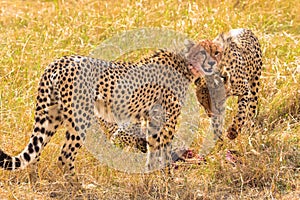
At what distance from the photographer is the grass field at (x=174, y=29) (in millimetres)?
4691

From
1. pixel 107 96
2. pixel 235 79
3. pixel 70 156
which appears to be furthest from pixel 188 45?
pixel 70 156

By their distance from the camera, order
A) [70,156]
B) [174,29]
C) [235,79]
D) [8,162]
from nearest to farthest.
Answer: [8,162] < [70,156] < [235,79] < [174,29]

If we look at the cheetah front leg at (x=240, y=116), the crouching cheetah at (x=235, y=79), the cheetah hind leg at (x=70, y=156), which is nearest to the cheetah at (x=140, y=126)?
the crouching cheetah at (x=235, y=79)

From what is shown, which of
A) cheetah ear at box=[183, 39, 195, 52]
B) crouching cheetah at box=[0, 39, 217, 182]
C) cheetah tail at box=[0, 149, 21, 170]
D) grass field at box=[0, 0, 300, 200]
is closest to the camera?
cheetah tail at box=[0, 149, 21, 170]

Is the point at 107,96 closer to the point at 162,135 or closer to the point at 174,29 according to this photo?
the point at 162,135

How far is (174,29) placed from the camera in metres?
6.70

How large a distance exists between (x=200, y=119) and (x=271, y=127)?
1.80 ft

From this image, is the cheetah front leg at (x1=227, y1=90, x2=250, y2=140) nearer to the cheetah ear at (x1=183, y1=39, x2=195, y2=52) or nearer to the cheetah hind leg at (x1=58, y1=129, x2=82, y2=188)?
the cheetah ear at (x1=183, y1=39, x2=195, y2=52)

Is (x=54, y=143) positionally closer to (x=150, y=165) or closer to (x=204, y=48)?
(x=150, y=165)

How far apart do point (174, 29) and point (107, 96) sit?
84.9 inches

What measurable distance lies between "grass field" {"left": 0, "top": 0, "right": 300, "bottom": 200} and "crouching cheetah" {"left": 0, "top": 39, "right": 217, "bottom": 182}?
0.22m

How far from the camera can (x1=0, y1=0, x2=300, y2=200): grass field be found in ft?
15.4

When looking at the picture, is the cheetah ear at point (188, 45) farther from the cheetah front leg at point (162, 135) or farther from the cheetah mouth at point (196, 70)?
the cheetah front leg at point (162, 135)

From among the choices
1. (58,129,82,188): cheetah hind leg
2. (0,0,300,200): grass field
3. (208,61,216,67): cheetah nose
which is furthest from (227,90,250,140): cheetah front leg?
(58,129,82,188): cheetah hind leg
